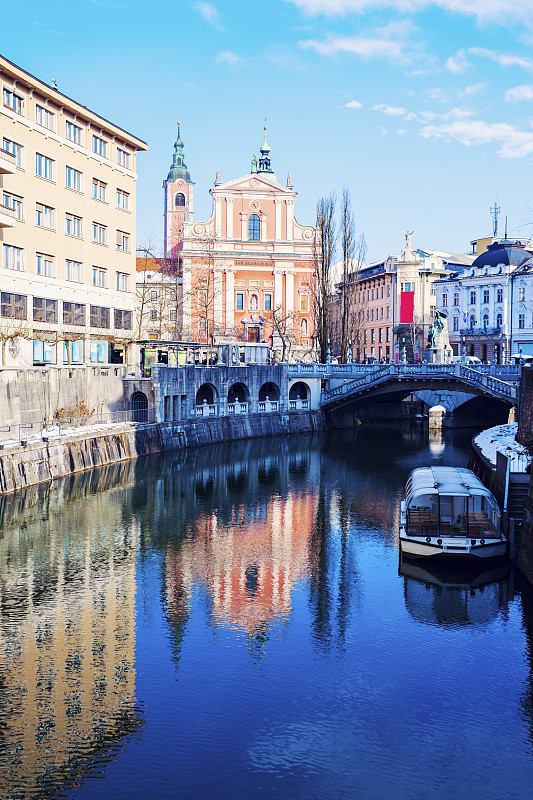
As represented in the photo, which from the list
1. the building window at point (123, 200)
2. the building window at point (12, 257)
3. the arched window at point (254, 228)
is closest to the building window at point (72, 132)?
the building window at point (123, 200)

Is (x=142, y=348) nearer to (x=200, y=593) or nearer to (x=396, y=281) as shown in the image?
(x=200, y=593)

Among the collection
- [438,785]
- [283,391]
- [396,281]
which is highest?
[396,281]

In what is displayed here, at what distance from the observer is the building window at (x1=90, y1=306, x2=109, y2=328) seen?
69.9 metres

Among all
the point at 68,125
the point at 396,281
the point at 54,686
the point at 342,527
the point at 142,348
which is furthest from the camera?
the point at 396,281

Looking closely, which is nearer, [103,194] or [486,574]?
[486,574]

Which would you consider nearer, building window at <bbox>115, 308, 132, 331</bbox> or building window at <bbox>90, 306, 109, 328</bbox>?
building window at <bbox>90, 306, 109, 328</bbox>

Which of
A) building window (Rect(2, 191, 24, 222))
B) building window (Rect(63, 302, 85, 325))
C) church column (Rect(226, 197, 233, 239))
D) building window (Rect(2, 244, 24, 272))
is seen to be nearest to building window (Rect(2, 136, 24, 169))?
building window (Rect(2, 191, 24, 222))

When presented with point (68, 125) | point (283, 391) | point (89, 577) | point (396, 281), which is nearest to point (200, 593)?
point (89, 577)

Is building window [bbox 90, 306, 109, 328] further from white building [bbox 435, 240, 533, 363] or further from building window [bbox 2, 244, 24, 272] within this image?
white building [bbox 435, 240, 533, 363]

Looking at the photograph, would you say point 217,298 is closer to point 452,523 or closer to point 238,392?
point 238,392

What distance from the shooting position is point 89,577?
30.7 meters

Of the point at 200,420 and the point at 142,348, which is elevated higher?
the point at 142,348

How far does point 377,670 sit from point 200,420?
4844 centimetres

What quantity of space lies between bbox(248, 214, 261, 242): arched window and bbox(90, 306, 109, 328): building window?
1988 inches
